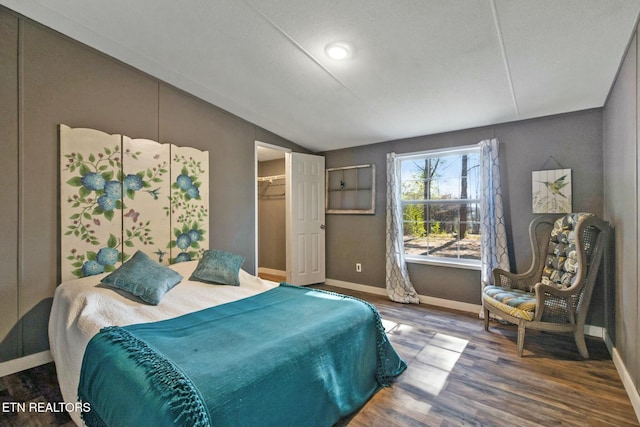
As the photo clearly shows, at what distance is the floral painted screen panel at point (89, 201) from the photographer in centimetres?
252

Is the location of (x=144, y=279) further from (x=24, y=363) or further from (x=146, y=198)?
(x=24, y=363)

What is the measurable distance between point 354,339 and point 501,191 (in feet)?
8.34

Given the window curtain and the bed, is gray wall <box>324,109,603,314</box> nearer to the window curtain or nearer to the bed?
the window curtain

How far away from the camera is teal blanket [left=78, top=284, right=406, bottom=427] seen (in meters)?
1.16

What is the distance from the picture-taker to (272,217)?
18.6 feet

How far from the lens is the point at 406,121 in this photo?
11.5 feet

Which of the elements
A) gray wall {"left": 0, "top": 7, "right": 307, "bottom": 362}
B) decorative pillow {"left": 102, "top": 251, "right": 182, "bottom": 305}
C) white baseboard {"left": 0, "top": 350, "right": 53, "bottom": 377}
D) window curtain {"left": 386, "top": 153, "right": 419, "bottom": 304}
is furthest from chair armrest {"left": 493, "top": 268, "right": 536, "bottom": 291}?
white baseboard {"left": 0, "top": 350, "right": 53, "bottom": 377}

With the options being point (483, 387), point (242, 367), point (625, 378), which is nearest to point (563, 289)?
point (625, 378)

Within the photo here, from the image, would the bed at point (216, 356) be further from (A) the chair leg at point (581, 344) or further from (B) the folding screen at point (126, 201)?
(A) the chair leg at point (581, 344)

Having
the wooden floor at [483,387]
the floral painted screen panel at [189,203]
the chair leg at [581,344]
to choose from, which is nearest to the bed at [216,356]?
the wooden floor at [483,387]

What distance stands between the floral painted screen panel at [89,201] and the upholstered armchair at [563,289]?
3577 mm

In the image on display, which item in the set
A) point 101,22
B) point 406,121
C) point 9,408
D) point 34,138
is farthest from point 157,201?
point 406,121

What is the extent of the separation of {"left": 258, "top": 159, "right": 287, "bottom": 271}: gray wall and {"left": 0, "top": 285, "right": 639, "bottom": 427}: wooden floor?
3.02 meters

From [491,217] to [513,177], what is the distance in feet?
1.64
